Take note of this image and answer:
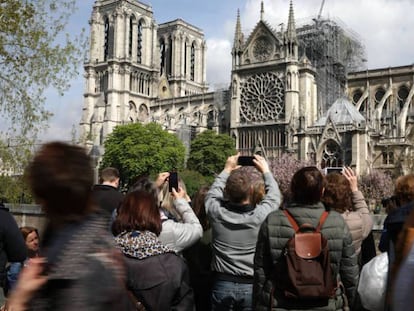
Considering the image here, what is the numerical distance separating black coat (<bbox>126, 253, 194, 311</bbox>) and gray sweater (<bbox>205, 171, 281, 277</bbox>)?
1047 millimetres

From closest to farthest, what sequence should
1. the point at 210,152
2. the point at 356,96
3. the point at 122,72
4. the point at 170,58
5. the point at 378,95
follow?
the point at 210,152 → the point at 378,95 → the point at 356,96 → the point at 122,72 → the point at 170,58

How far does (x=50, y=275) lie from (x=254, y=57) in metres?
55.5

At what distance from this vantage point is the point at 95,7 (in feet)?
236

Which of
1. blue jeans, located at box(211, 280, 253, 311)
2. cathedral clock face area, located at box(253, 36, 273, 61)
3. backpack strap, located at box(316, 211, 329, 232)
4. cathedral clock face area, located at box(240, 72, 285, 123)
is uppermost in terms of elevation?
cathedral clock face area, located at box(253, 36, 273, 61)

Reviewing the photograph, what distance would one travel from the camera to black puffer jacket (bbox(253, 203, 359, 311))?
4.31 metres

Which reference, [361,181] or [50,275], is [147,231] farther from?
[361,181]

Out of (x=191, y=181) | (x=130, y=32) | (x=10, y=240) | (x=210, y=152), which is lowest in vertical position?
(x=10, y=240)

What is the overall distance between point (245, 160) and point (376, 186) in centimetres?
3642

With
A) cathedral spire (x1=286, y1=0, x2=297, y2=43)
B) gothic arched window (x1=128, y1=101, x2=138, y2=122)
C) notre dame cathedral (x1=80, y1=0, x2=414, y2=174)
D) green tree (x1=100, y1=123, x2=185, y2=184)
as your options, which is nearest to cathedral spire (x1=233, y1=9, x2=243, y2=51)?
notre dame cathedral (x1=80, y1=0, x2=414, y2=174)

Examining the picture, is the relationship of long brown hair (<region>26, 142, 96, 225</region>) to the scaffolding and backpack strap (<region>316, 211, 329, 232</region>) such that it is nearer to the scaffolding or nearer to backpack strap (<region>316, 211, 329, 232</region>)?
backpack strap (<region>316, 211, 329, 232</region>)

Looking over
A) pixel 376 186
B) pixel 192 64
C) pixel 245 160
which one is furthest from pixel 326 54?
pixel 245 160

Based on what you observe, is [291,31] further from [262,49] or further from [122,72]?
[122,72]

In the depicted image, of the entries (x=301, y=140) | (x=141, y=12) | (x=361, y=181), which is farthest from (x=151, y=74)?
(x=361, y=181)

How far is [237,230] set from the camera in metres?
5.24
